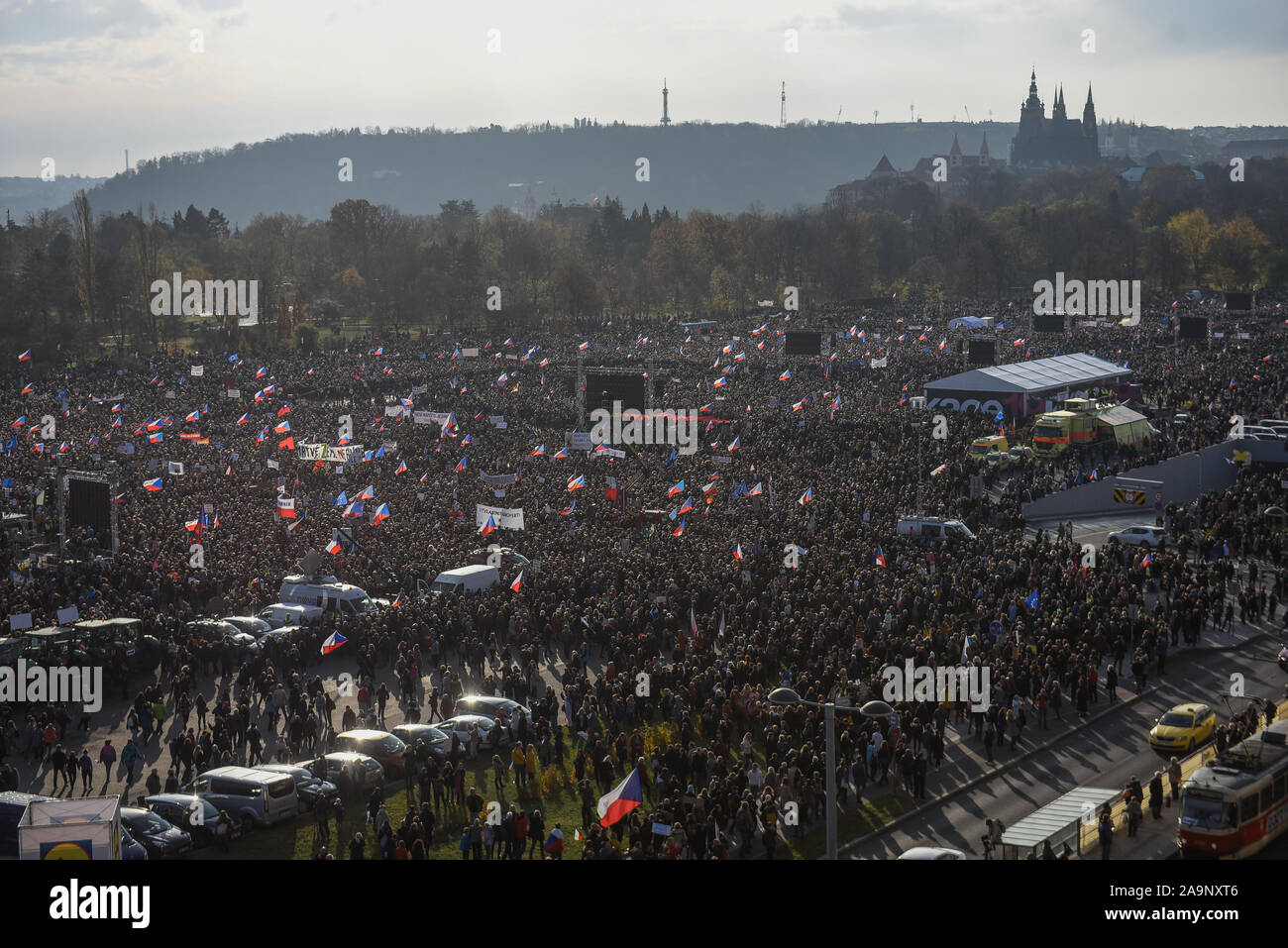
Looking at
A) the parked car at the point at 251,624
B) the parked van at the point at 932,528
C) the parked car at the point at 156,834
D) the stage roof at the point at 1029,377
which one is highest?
the stage roof at the point at 1029,377

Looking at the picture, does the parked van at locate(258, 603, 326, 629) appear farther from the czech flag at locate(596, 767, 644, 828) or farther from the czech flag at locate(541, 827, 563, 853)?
the czech flag at locate(596, 767, 644, 828)

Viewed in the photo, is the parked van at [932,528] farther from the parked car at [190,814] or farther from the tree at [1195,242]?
the tree at [1195,242]

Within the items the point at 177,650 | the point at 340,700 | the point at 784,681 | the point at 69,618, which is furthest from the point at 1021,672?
the point at 69,618

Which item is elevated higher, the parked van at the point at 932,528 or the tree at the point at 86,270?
the tree at the point at 86,270

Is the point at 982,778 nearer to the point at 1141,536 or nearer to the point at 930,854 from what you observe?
the point at 930,854

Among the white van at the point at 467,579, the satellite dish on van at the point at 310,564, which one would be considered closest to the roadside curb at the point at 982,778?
the white van at the point at 467,579

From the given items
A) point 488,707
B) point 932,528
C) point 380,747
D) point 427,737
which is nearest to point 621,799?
point 427,737

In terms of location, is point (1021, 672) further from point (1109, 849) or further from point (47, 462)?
point (47, 462)

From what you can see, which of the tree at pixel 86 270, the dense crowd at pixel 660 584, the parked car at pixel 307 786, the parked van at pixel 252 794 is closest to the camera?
the parked van at pixel 252 794
